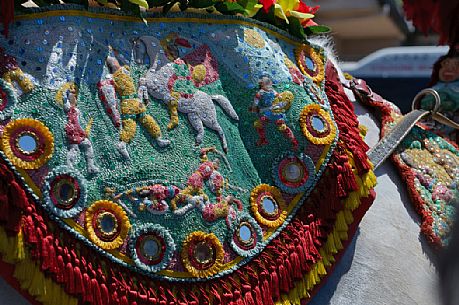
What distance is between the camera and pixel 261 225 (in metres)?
1.71

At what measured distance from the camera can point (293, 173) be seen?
1779 mm

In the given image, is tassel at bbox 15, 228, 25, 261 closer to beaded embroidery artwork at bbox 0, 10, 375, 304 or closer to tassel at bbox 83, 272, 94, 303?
beaded embroidery artwork at bbox 0, 10, 375, 304

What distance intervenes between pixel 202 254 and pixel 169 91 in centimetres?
32

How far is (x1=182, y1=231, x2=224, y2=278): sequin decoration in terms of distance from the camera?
5.28ft

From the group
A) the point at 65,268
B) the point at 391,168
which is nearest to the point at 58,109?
the point at 65,268

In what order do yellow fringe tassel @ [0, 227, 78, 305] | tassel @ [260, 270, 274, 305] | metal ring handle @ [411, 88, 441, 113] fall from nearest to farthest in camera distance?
yellow fringe tassel @ [0, 227, 78, 305] < tassel @ [260, 270, 274, 305] < metal ring handle @ [411, 88, 441, 113]

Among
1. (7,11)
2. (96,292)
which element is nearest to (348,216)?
(96,292)

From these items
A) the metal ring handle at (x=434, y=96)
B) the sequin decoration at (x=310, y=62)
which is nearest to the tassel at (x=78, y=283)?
the sequin decoration at (x=310, y=62)

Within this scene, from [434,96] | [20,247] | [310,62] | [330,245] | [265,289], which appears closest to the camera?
[20,247]

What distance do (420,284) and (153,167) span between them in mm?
678

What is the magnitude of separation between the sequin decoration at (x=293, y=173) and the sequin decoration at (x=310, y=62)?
0.21m

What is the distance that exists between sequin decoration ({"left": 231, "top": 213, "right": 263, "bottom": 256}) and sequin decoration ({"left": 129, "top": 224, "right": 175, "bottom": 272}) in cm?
14

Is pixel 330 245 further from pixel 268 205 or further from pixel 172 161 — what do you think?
pixel 172 161

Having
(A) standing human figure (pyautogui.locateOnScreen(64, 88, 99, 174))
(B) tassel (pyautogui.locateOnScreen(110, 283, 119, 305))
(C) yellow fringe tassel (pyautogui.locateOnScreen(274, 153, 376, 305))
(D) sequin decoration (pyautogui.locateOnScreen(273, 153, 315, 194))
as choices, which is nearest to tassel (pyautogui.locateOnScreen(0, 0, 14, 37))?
(A) standing human figure (pyautogui.locateOnScreen(64, 88, 99, 174))
